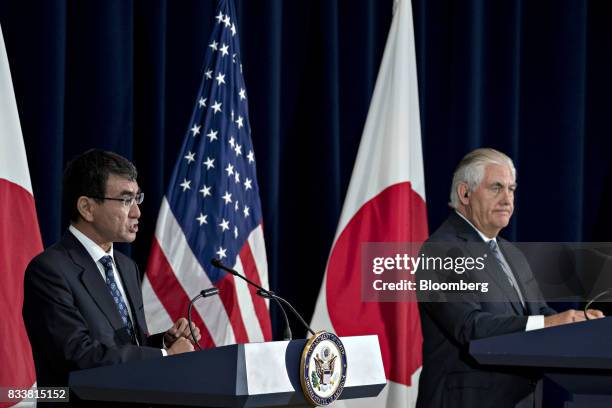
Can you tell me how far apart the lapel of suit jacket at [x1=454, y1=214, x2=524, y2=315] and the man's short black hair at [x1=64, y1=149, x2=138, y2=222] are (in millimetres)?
1274

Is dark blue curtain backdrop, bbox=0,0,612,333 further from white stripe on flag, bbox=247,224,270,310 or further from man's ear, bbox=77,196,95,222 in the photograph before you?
man's ear, bbox=77,196,95,222

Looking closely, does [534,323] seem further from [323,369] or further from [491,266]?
[323,369]

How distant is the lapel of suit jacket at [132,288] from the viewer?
2744 millimetres

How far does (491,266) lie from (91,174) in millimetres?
1451

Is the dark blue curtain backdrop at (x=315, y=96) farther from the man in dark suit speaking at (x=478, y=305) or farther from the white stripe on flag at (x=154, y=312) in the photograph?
the man in dark suit speaking at (x=478, y=305)

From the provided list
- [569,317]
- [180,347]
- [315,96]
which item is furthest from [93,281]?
[315,96]

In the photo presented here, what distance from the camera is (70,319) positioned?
2.37 meters

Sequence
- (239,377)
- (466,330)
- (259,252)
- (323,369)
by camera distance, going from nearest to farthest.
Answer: (239,377) < (323,369) < (466,330) < (259,252)

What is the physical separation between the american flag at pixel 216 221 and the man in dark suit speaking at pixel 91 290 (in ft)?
3.07

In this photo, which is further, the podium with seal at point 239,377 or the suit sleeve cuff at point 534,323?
the suit sleeve cuff at point 534,323

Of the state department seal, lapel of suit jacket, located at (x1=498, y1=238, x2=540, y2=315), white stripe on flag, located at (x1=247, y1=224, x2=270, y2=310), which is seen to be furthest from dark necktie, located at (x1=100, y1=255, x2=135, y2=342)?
lapel of suit jacket, located at (x1=498, y1=238, x2=540, y2=315)

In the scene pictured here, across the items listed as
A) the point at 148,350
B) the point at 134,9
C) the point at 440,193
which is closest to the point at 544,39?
the point at 440,193

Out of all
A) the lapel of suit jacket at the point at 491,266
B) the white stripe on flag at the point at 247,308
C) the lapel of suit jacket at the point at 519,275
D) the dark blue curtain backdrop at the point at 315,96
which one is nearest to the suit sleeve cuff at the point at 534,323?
the lapel of suit jacket at the point at 491,266

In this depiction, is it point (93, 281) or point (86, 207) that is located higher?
point (86, 207)
